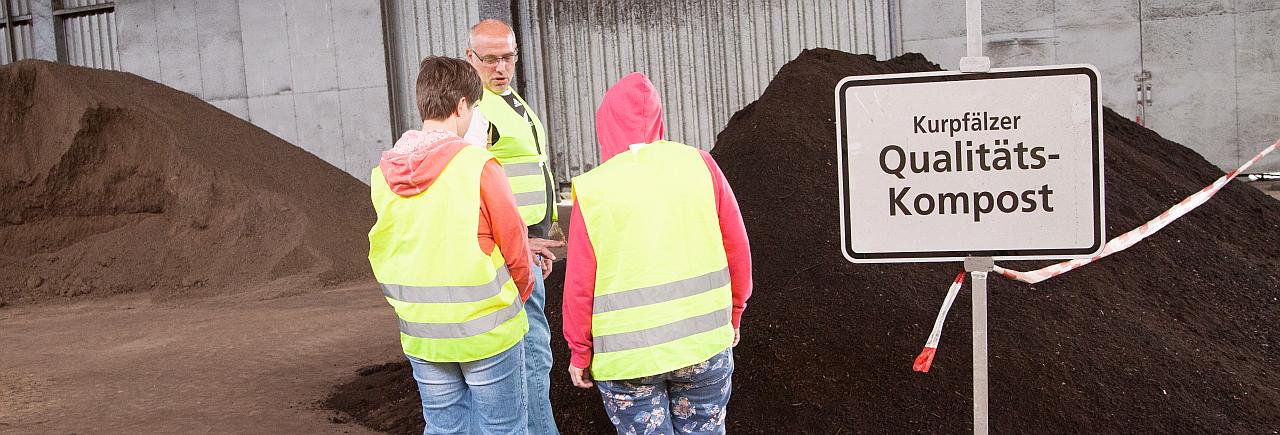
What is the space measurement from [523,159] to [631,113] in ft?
3.71

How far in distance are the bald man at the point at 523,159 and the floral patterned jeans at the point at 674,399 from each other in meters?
0.90

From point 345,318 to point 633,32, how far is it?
20.6ft

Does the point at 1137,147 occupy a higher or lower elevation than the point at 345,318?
higher

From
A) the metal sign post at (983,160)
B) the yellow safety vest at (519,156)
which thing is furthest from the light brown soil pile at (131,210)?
the metal sign post at (983,160)

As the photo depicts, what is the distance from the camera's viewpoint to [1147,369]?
12.8ft

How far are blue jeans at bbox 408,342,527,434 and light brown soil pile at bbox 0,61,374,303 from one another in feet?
22.0

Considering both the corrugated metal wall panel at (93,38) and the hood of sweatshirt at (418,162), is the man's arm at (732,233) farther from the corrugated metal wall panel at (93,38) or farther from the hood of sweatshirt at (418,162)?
the corrugated metal wall panel at (93,38)

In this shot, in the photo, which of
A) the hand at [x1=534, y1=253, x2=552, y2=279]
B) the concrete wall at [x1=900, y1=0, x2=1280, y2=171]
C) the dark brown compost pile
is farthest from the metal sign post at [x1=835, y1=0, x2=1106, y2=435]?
the concrete wall at [x1=900, y1=0, x2=1280, y2=171]

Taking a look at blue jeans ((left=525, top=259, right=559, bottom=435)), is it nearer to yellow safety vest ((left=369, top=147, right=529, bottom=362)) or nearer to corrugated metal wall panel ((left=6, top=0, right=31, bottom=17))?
yellow safety vest ((left=369, top=147, right=529, bottom=362))

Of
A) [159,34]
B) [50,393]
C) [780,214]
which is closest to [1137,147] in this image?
[780,214]

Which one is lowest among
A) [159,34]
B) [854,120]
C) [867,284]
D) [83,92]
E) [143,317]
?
[143,317]

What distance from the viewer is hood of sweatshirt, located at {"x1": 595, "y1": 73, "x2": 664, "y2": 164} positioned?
277 cm

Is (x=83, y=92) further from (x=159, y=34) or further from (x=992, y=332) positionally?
(x=992, y=332)

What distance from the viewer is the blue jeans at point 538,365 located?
3701mm
